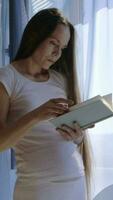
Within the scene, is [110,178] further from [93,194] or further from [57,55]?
[57,55]

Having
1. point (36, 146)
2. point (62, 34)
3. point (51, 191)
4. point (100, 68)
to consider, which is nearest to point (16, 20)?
point (100, 68)

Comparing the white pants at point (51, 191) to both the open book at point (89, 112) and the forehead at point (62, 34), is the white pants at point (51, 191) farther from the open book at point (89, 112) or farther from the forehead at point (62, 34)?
the forehead at point (62, 34)

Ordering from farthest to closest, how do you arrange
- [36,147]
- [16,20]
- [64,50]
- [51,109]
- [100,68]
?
[16,20] → [100,68] → [64,50] → [36,147] → [51,109]

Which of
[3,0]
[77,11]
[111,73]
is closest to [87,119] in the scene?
[111,73]

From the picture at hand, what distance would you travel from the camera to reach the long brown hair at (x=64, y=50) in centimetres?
108

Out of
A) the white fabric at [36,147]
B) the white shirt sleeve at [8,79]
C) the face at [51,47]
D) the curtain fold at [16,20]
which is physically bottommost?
the white fabric at [36,147]

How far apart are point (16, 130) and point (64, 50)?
40cm

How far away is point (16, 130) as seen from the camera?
924 mm

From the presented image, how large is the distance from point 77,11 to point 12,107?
28.6 inches

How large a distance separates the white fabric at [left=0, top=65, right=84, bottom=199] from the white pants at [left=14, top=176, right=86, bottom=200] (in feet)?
0.04

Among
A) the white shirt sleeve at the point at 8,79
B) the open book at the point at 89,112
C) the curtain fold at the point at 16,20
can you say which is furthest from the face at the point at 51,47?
the curtain fold at the point at 16,20

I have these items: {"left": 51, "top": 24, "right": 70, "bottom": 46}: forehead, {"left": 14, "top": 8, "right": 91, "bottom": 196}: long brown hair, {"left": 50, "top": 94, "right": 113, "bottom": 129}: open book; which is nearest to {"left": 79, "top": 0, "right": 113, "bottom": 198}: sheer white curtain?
{"left": 14, "top": 8, "right": 91, "bottom": 196}: long brown hair

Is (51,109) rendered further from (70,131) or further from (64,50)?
(64,50)

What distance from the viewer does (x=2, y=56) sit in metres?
1.73
